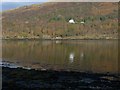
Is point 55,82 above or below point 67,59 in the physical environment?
above

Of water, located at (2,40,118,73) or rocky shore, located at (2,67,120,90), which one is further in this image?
water, located at (2,40,118,73)

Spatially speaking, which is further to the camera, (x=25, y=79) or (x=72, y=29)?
(x=72, y=29)

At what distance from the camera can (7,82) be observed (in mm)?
32531

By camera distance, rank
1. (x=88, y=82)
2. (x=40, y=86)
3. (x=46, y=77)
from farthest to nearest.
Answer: (x=46, y=77) < (x=88, y=82) < (x=40, y=86)

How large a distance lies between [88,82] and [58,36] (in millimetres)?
156008

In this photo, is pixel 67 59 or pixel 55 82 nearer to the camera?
pixel 55 82

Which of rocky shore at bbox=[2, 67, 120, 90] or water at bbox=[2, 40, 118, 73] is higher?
rocky shore at bbox=[2, 67, 120, 90]

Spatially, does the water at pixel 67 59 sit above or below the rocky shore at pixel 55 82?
below

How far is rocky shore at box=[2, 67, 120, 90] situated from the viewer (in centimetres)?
3042

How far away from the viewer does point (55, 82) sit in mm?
33500

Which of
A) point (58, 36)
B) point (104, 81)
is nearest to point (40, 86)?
point (104, 81)

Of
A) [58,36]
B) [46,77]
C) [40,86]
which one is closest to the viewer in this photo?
[40,86]

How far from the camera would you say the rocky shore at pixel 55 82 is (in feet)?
99.8

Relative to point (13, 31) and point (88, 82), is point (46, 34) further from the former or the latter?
point (88, 82)
